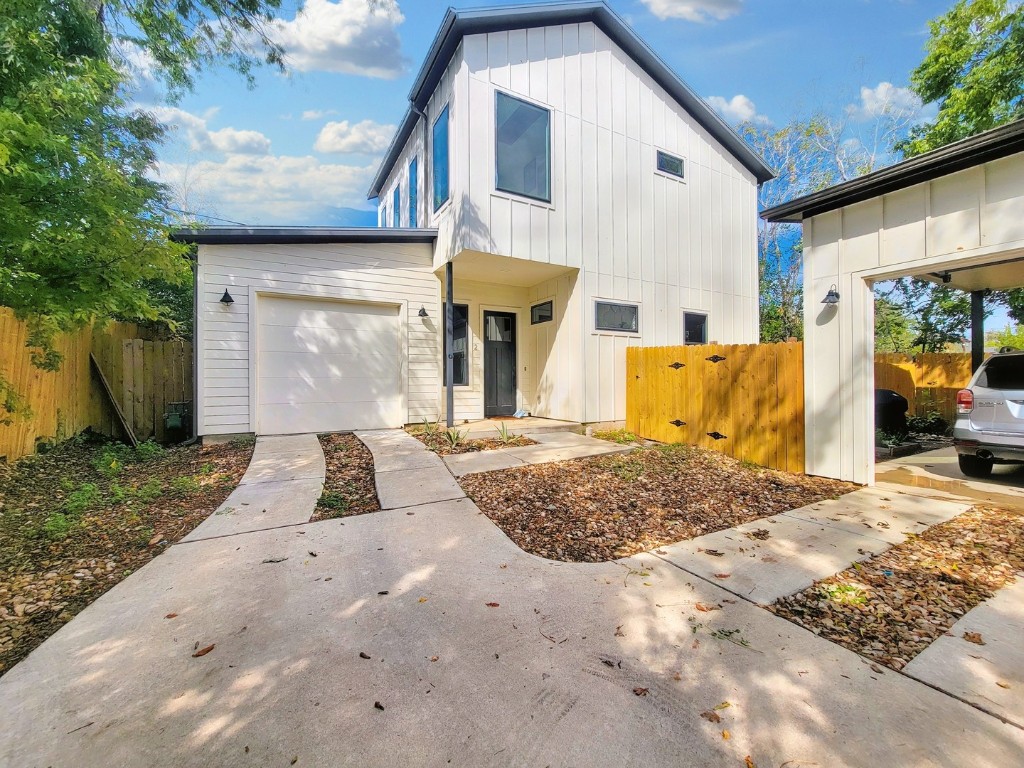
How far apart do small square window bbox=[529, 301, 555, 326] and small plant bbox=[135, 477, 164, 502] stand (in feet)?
20.5

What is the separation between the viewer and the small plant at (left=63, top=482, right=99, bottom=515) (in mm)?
3623

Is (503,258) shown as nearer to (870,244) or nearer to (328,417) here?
(328,417)

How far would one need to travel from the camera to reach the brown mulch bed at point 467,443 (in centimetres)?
590

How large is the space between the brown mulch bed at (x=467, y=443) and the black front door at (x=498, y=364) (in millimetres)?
2117

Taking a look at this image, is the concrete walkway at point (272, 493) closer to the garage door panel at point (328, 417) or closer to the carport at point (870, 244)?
the garage door panel at point (328, 417)

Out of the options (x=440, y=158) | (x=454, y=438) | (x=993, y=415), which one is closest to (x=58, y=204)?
(x=454, y=438)

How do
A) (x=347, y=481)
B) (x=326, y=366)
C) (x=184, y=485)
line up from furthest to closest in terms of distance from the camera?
1. (x=326, y=366)
2. (x=347, y=481)
3. (x=184, y=485)

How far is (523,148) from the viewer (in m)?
7.13

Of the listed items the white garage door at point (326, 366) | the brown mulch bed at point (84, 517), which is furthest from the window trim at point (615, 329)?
the brown mulch bed at point (84, 517)

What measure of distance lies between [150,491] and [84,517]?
0.59m

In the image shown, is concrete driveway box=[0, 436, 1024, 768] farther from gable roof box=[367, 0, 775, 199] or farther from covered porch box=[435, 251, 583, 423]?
gable roof box=[367, 0, 775, 199]

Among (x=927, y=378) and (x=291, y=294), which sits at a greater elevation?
(x=291, y=294)

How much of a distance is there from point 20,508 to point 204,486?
4.18 feet

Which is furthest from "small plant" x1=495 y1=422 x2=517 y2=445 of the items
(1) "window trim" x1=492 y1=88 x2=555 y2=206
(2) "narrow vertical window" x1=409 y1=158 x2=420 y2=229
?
(2) "narrow vertical window" x1=409 y1=158 x2=420 y2=229
